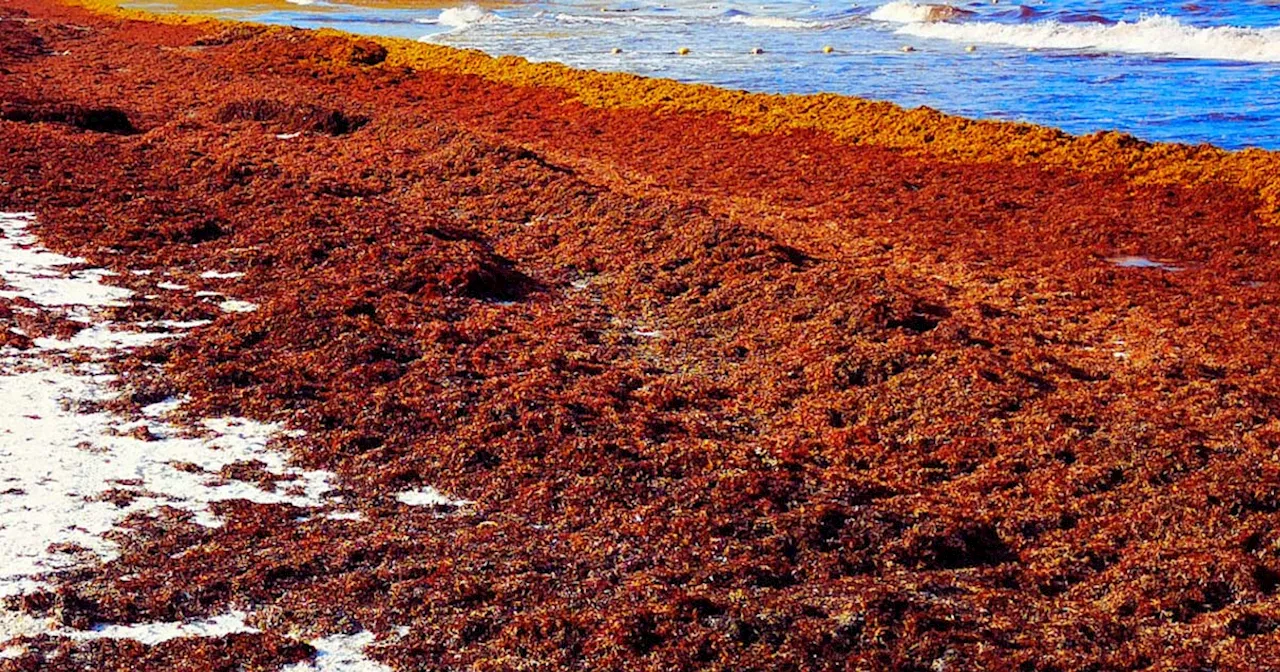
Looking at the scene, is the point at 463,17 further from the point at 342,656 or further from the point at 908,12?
the point at 342,656

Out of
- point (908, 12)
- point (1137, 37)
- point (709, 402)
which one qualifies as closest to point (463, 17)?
point (908, 12)

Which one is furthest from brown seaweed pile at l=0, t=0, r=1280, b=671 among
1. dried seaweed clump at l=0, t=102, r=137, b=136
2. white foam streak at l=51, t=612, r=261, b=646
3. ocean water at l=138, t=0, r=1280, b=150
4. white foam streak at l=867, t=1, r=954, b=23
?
white foam streak at l=867, t=1, r=954, b=23

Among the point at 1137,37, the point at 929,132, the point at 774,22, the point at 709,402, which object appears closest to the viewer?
the point at 709,402

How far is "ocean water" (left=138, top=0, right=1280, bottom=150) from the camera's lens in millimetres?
16750

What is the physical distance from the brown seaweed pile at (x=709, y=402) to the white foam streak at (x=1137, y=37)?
554 inches

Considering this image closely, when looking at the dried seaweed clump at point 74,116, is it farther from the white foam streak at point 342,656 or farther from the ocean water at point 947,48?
the white foam streak at point 342,656

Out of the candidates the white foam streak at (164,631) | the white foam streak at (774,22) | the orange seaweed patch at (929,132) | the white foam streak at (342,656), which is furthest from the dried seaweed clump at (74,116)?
the white foam streak at (774,22)

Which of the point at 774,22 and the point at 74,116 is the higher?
the point at 774,22

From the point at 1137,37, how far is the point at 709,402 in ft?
73.0

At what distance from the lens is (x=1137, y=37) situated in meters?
25.1

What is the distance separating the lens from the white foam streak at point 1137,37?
23.1 metres

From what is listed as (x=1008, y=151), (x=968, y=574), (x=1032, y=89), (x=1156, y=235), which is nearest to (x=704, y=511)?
(x=968, y=574)

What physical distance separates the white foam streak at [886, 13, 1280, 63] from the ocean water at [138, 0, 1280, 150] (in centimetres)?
4

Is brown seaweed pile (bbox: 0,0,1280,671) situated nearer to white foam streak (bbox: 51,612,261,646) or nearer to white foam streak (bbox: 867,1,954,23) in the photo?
white foam streak (bbox: 51,612,261,646)
